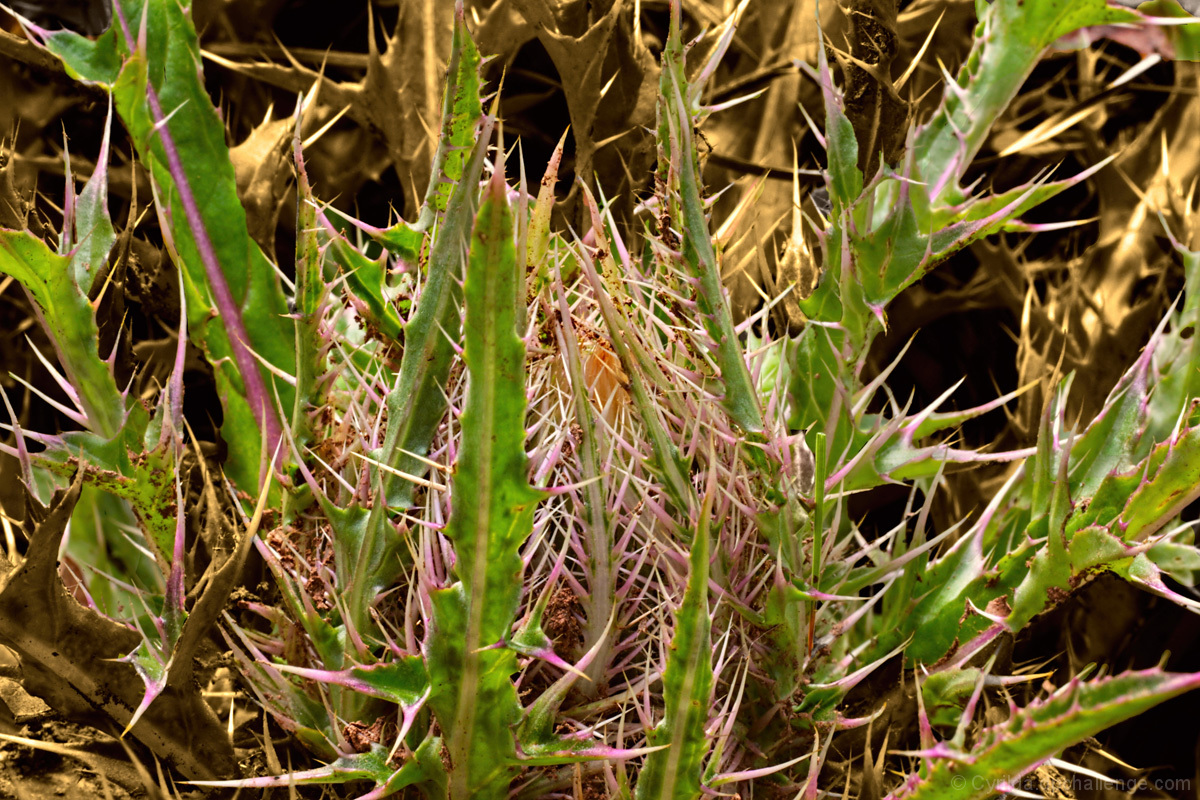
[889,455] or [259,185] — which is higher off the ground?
[259,185]

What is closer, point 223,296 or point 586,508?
point 586,508

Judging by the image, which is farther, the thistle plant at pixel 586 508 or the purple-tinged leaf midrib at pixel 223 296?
the purple-tinged leaf midrib at pixel 223 296

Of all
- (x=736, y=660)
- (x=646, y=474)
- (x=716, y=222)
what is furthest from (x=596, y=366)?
(x=716, y=222)

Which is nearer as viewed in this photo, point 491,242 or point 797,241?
point 491,242

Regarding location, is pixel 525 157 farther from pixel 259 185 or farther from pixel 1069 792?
pixel 1069 792

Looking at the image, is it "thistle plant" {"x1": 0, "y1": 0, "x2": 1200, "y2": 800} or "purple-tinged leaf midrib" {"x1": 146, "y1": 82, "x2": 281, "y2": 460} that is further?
"purple-tinged leaf midrib" {"x1": 146, "y1": 82, "x2": 281, "y2": 460}

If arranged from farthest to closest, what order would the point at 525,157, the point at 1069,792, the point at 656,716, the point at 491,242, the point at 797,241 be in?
the point at 525,157
the point at 797,241
the point at 1069,792
the point at 656,716
the point at 491,242

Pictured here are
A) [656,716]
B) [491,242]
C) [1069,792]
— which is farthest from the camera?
[1069,792]

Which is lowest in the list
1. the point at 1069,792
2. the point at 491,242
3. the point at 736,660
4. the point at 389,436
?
the point at 1069,792
